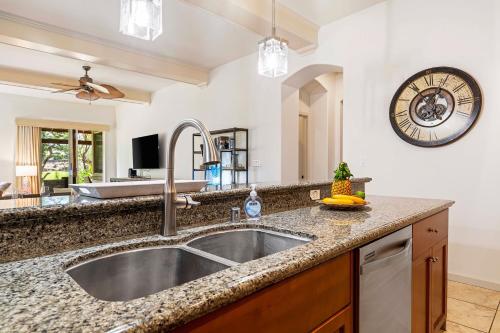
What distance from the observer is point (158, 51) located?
4551mm

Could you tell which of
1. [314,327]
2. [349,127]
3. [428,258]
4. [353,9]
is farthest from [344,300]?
[353,9]

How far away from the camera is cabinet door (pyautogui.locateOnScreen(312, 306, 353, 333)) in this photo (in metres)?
0.91

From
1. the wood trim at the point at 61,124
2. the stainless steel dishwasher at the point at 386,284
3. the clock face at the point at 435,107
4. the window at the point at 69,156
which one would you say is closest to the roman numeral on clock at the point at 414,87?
the clock face at the point at 435,107

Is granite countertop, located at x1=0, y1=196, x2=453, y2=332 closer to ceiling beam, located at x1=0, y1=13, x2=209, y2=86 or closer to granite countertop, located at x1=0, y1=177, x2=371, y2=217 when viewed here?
granite countertop, located at x1=0, y1=177, x2=371, y2=217

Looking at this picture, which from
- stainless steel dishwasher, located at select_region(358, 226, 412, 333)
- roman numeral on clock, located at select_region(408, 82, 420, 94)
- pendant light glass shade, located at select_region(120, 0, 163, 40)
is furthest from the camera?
roman numeral on clock, located at select_region(408, 82, 420, 94)

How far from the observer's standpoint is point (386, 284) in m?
1.22

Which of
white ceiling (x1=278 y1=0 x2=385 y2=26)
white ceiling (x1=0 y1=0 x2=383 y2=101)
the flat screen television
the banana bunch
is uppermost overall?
white ceiling (x1=278 y1=0 x2=385 y2=26)

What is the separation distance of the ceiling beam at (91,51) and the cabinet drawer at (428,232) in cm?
431

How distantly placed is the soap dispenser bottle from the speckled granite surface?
11cm

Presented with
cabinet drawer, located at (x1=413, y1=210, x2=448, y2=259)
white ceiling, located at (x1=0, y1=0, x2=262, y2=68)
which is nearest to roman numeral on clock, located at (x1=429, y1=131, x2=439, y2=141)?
cabinet drawer, located at (x1=413, y1=210, x2=448, y2=259)

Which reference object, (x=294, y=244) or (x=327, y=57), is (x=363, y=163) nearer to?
(x=327, y=57)

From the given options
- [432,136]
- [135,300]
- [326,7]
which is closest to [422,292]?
[135,300]

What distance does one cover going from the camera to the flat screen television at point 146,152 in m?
6.61

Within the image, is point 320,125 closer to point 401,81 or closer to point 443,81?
point 401,81
